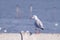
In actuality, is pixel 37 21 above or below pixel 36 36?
above

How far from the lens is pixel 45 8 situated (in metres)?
4.29

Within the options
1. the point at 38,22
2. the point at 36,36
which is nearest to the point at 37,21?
the point at 38,22

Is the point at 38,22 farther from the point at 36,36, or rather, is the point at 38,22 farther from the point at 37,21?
the point at 36,36

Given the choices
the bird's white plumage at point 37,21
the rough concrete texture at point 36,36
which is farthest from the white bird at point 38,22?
the rough concrete texture at point 36,36

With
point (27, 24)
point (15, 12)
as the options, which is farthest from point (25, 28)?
point (15, 12)

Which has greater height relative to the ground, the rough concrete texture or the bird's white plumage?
the bird's white plumage

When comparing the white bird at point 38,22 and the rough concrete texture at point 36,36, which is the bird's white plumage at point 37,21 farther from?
the rough concrete texture at point 36,36

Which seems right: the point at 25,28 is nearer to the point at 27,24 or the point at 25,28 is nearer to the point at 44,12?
the point at 27,24

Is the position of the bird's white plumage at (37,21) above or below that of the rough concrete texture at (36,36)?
above

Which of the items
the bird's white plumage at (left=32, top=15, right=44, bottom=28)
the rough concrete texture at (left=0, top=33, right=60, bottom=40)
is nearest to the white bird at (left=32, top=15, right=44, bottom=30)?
the bird's white plumage at (left=32, top=15, right=44, bottom=28)

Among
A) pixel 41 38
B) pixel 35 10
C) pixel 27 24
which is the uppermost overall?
pixel 35 10

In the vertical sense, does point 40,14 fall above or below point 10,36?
above

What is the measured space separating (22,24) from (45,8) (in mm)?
545

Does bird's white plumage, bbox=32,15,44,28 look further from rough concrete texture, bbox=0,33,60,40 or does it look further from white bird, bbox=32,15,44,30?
rough concrete texture, bbox=0,33,60,40
